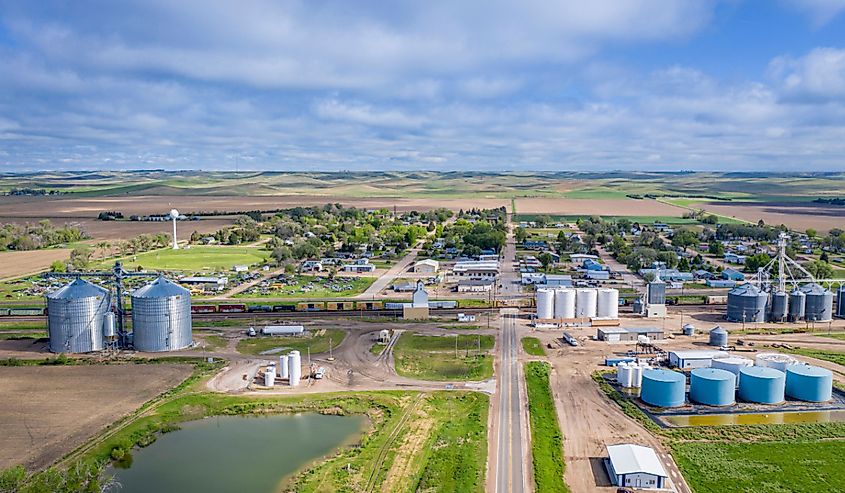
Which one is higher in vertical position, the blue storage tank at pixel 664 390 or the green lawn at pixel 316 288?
the green lawn at pixel 316 288

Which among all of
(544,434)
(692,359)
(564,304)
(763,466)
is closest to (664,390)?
(763,466)

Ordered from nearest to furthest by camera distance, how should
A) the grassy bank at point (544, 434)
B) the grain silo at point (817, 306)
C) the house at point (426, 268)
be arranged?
1. the grassy bank at point (544, 434)
2. the grain silo at point (817, 306)
3. the house at point (426, 268)

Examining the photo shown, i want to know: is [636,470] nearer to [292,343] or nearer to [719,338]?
[719,338]

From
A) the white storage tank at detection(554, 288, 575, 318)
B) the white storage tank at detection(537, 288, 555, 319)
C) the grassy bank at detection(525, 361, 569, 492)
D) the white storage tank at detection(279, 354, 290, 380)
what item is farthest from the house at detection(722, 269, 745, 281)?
the white storage tank at detection(279, 354, 290, 380)

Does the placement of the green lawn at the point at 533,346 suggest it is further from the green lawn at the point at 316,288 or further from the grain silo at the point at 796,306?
Result: the grain silo at the point at 796,306

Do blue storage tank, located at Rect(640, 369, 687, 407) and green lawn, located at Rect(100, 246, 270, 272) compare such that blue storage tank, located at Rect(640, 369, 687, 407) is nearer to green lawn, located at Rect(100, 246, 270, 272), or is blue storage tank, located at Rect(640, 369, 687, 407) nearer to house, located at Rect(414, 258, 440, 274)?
house, located at Rect(414, 258, 440, 274)

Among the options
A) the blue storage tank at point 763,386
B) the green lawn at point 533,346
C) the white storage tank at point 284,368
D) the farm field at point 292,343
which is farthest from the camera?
the farm field at point 292,343

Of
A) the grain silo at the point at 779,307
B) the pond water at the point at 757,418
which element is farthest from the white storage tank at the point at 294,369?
the grain silo at the point at 779,307
